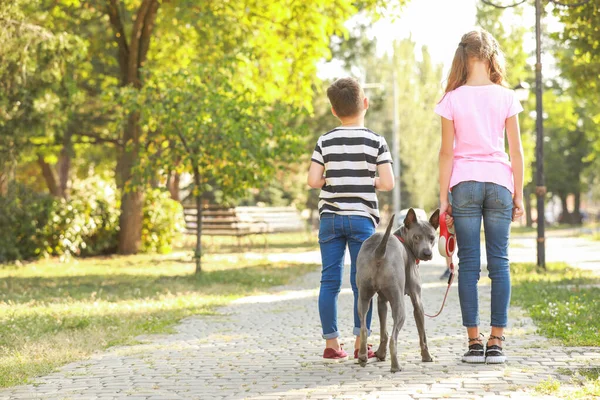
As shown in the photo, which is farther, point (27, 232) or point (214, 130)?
point (27, 232)

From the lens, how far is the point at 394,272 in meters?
5.70

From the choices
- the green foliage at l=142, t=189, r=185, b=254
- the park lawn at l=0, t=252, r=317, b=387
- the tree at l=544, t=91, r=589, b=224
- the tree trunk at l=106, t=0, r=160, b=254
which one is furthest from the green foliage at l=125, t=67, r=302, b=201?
the tree at l=544, t=91, r=589, b=224

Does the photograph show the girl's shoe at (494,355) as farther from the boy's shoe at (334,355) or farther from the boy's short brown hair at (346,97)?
the boy's short brown hair at (346,97)

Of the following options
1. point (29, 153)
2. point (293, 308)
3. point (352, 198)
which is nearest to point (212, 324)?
point (293, 308)

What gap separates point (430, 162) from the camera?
2115 inches

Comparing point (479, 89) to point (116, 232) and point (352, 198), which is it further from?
point (116, 232)

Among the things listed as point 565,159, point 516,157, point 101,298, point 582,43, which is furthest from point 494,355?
point 565,159

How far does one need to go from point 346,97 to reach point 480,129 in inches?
36.5

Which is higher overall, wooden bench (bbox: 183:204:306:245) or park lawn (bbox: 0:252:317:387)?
wooden bench (bbox: 183:204:306:245)

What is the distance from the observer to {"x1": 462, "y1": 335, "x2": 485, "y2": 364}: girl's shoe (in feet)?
19.5

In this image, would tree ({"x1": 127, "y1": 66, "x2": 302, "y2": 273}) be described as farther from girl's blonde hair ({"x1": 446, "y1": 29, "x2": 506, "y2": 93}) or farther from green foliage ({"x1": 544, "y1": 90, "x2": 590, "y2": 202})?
green foliage ({"x1": 544, "y1": 90, "x2": 590, "y2": 202})

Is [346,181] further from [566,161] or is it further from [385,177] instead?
[566,161]

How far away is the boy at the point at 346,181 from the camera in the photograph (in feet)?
20.1

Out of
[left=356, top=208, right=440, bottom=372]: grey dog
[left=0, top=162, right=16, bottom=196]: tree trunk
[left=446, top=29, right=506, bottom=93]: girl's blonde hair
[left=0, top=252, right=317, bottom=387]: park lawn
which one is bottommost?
[left=0, top=252, right=317, bottom=387]: park lawn
